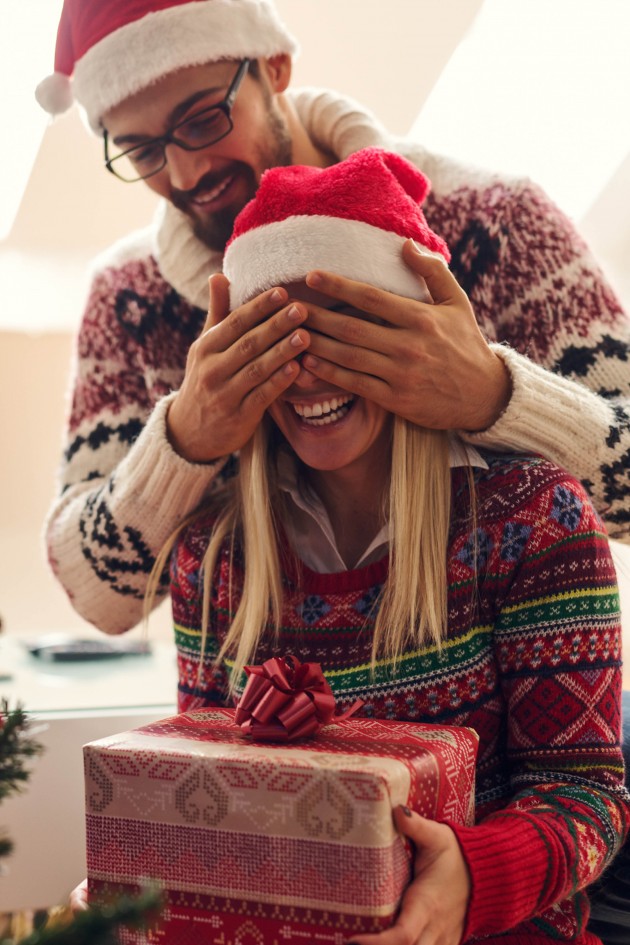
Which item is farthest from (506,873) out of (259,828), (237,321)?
(237,321)

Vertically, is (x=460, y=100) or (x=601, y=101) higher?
(x=601, y=101)

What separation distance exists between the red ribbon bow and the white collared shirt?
0.85 feet

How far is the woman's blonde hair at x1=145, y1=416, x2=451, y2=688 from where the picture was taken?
1.03m

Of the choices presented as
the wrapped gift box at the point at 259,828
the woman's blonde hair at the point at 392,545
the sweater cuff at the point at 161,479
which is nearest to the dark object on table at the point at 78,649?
the sweater cuff at the point at 161,479

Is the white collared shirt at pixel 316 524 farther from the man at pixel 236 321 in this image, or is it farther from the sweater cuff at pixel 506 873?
the sweater cuff at pixel 506 873

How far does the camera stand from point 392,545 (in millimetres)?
1071

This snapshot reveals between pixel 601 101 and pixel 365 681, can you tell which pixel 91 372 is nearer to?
pixel 365 681

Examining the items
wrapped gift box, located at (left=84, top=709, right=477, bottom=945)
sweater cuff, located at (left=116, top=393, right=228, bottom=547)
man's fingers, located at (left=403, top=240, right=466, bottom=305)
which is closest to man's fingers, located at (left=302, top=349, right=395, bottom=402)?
man's fingers, located at (left=403, top=240, right=466, bottom=305)

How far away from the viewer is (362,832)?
709mm

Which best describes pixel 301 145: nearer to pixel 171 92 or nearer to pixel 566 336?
pixel 171 92

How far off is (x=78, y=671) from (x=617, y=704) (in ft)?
4.23

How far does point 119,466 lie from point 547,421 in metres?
0.57

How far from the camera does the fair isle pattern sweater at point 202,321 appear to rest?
1173 millimetres

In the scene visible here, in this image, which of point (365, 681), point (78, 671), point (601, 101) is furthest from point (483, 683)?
point (601, 101)
